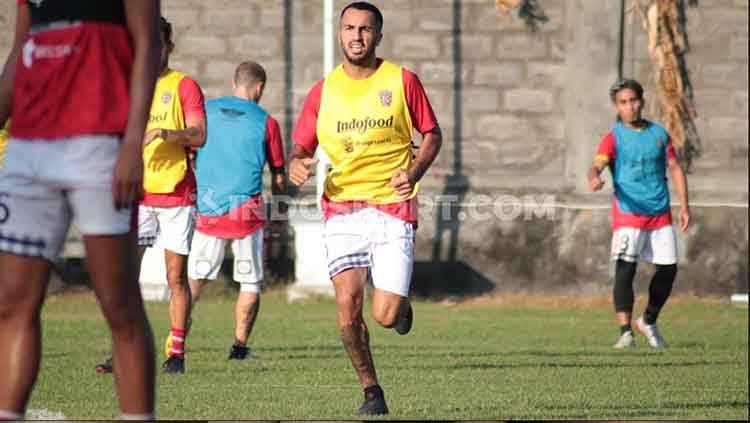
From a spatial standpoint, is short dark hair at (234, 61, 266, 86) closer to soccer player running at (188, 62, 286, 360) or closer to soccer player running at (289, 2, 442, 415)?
soccer player running at (188, 62, 286, 360)

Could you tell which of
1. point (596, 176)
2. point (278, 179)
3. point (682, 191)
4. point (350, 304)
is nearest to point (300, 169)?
point (350, 304)

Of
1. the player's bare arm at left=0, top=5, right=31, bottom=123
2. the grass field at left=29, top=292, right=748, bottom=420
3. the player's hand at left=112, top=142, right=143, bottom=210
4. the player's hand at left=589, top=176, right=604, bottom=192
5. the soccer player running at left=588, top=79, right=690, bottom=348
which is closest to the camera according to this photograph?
the player's hand at left=112, top=142, right=143, bottom=210

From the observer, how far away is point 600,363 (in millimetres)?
13820

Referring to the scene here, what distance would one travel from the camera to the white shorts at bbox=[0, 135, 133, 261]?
588 cm

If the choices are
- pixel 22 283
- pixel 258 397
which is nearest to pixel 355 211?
pixel 258 397

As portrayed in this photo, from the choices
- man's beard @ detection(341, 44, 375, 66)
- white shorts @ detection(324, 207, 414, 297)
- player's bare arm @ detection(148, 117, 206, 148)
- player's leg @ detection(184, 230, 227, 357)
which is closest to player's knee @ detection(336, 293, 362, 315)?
white shorts @ detection(324, 207, 414, 297)

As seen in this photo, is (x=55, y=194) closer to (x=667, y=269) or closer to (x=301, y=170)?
(x=301, y=170)

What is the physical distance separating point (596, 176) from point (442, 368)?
92.4 inches

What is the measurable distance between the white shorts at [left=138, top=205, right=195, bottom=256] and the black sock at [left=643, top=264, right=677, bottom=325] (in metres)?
4.77

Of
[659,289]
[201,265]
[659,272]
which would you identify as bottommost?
[659,289]

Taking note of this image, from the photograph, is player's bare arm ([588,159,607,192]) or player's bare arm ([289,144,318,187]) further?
player's bare arm ([588,159,607,192])

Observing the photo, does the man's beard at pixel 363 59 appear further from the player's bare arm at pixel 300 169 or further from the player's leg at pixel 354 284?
the player's leg at pixel 354 284

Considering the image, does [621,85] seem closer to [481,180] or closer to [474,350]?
[474,350]

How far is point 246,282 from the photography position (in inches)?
549
